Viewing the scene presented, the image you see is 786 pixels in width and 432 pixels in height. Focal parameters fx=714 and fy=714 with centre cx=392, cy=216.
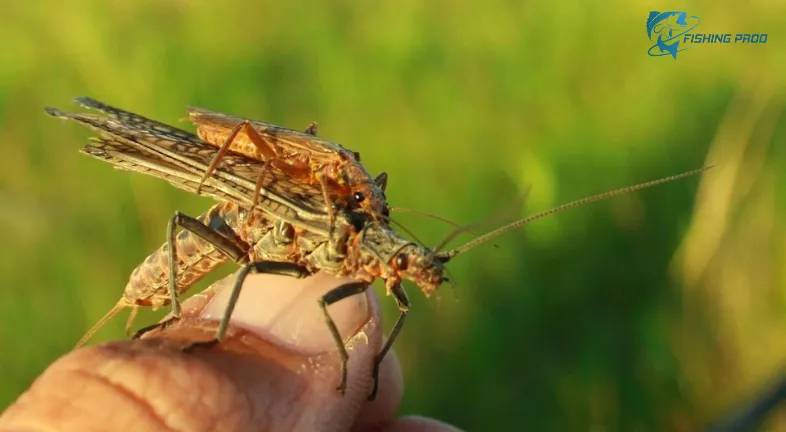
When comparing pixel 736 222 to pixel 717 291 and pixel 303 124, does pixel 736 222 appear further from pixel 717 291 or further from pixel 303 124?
pixel 303 124

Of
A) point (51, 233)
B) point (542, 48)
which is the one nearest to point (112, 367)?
point (51, 233)

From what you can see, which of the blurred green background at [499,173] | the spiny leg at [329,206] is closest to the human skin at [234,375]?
the spiny leg at [329,206]

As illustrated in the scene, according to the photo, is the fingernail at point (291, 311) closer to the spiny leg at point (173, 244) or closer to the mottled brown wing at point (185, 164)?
the spiny leg at point (173, 244)

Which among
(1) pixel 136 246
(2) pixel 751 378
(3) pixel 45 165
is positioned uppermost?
(3) pixel 45 165

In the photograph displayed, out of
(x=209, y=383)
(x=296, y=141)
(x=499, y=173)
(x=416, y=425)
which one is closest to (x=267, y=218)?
(x=296, y=141)

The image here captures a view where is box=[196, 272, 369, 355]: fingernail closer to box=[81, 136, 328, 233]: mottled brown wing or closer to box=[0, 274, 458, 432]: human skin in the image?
box=[0, 274, 458, 432]: human skin

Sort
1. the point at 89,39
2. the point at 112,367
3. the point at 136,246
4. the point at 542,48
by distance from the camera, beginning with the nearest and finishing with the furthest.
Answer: the point at 112,367, the point at 136,246, the point at 542,48, the point at 89,39
